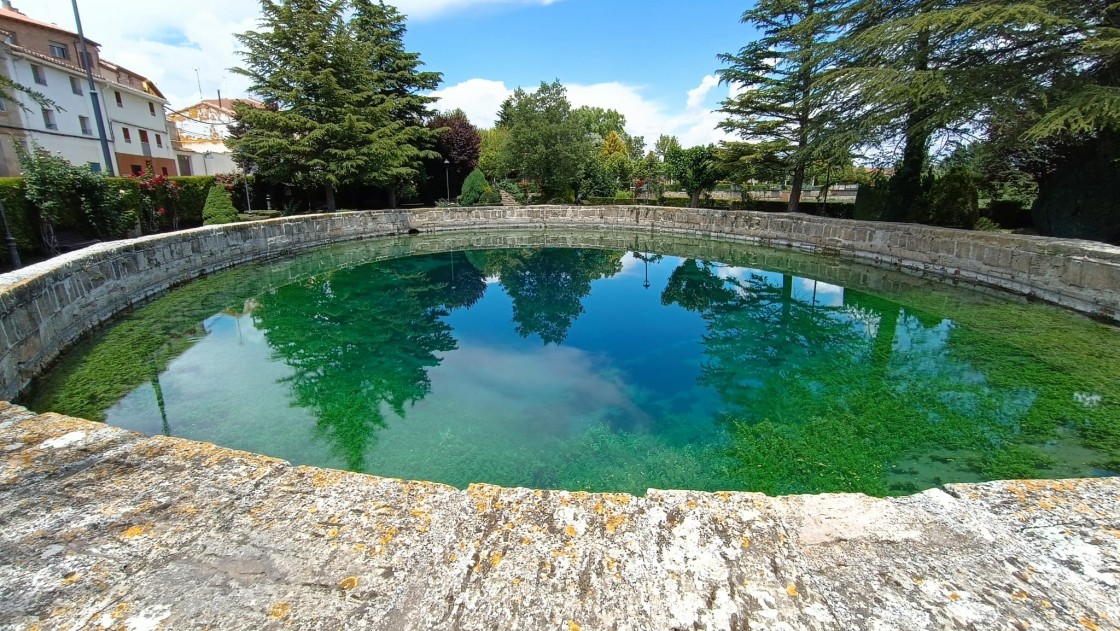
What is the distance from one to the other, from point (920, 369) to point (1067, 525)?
518 cm

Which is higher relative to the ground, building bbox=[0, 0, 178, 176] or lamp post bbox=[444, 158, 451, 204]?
building bbox=[0, 0, 178, 176]

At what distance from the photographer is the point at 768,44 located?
57.3 feet

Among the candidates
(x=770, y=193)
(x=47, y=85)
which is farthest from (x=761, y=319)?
(x=47, y=85)

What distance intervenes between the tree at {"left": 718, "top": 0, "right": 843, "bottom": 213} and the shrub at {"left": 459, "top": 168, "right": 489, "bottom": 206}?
37.1 feet

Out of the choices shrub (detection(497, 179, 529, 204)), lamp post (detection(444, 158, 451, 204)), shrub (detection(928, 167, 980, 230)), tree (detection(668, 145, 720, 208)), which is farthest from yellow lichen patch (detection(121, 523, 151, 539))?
shrub (detection(497, 179, 529, 204))

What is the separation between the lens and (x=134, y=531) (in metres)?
1.77

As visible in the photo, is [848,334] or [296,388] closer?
[296,388]

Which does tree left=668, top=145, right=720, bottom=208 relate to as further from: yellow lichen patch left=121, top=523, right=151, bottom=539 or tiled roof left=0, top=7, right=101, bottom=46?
tiled roof left=0, top=7, right=101, bottom=46

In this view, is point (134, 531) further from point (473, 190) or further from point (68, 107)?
point (68, 107)

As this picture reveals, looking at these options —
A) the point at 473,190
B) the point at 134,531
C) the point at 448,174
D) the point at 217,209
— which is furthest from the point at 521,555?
the point at 448,174

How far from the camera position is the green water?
13.9 ft

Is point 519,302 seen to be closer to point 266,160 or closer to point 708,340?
point 708,340

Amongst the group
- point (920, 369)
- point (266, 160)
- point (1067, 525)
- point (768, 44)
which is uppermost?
point (768, 44)

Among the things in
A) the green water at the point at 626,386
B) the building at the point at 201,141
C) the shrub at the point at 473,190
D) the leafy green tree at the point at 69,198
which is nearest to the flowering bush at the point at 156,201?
the leafy green tree at the point at 69,198
